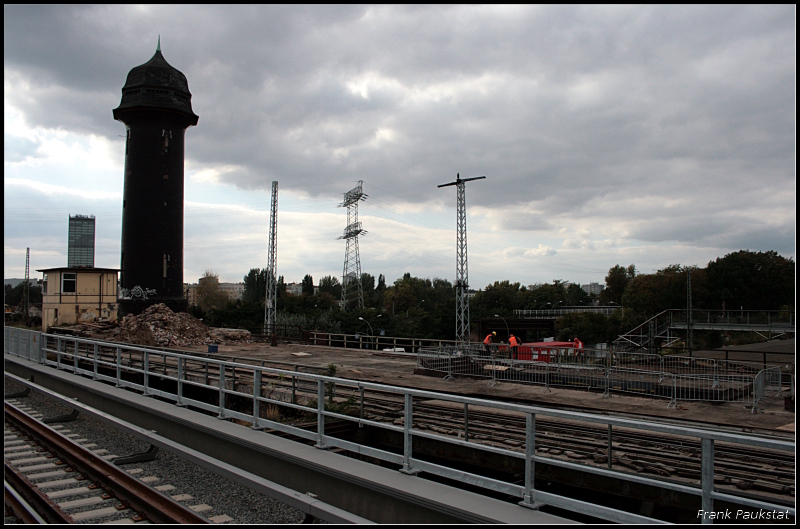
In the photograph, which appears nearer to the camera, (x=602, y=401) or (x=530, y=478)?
(x=530, y=478)

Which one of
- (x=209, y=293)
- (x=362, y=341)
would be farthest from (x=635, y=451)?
(x=209, y=293)

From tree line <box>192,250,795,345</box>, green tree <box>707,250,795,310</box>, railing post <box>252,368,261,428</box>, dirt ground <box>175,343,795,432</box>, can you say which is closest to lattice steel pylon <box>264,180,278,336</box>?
tree line <box>192,250,795,345</box>

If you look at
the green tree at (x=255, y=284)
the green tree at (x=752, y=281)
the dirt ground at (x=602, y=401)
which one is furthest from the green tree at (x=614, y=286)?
the dirt ground at (x=602, y=401)

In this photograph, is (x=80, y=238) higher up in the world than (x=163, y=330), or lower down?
higher up

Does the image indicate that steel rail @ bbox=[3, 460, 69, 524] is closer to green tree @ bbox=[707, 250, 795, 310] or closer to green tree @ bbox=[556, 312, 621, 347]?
green tree @ bbox=[556, 312, 621, 347]

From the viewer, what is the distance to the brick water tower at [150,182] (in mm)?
38500

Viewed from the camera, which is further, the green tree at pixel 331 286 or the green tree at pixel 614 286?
the green tree at pixel 331 286

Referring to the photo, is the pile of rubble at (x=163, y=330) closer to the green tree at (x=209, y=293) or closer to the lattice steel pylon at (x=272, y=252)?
the lattice steel pylon at (x=272, y=252)

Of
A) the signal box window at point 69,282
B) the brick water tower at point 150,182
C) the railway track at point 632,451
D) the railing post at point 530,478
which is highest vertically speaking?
the brick water tower at point 150,182

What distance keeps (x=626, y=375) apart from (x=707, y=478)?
16.1 m

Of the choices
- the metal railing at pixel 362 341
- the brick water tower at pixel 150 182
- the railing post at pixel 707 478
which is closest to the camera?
the railing post at pixel 707 478

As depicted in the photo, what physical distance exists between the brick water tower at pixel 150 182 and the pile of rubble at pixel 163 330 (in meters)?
1.33

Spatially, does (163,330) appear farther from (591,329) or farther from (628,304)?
→ (628,304)

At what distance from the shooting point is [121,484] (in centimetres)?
824
